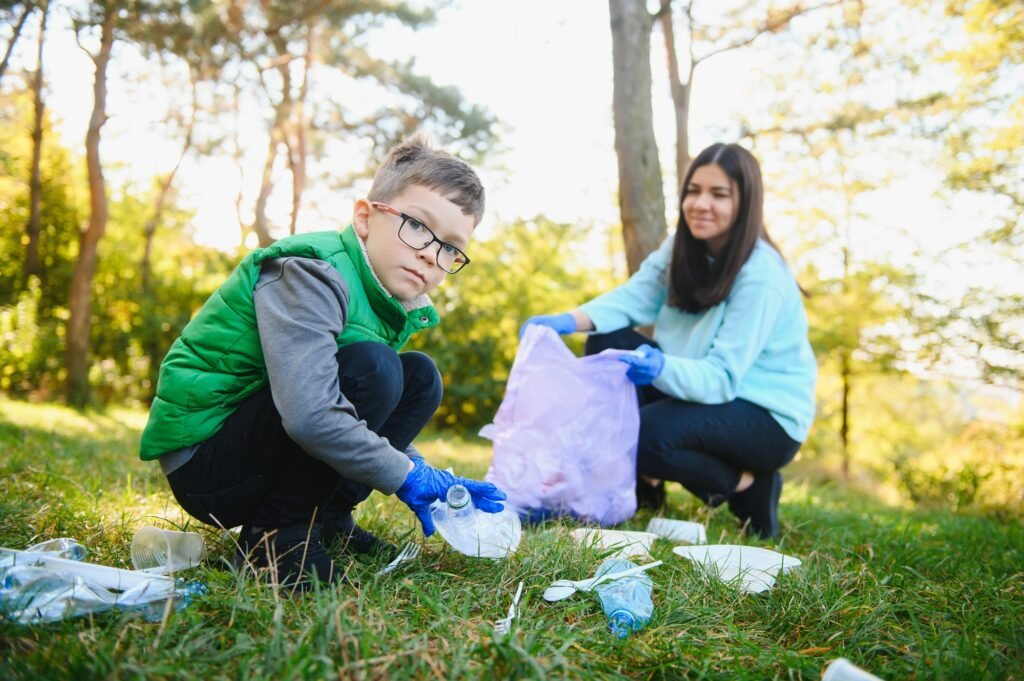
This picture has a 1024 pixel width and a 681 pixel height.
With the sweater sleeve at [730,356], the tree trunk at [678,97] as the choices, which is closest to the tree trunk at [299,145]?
the tree trunk at [678,97]

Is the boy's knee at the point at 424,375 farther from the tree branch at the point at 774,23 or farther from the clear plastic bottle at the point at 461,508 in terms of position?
the tree branch at the point at 774,23

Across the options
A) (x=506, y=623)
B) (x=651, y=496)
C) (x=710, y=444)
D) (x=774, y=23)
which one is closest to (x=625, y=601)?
(x=506, y=623)

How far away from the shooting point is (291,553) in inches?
59.0

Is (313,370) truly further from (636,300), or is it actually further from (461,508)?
(636,300)

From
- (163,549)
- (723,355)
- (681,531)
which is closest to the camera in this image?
(163,549)

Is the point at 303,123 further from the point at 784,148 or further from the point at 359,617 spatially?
the point at 359,617

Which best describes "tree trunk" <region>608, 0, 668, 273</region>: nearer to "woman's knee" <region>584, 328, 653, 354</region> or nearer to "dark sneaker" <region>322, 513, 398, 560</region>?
"woman's knee" <region>584, 328, 653, 354</region>

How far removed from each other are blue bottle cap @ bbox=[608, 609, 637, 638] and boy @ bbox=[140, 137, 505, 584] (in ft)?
1.13

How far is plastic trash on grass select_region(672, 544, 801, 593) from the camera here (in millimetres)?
1678

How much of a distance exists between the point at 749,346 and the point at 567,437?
746mm

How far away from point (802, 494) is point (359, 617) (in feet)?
13.3

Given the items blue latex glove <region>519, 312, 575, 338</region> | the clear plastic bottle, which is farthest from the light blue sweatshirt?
the clear plastic bottle

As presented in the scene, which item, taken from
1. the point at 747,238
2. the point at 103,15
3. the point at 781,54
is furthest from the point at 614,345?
the point at 781,54

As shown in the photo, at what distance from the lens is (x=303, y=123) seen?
11484 millimetres
